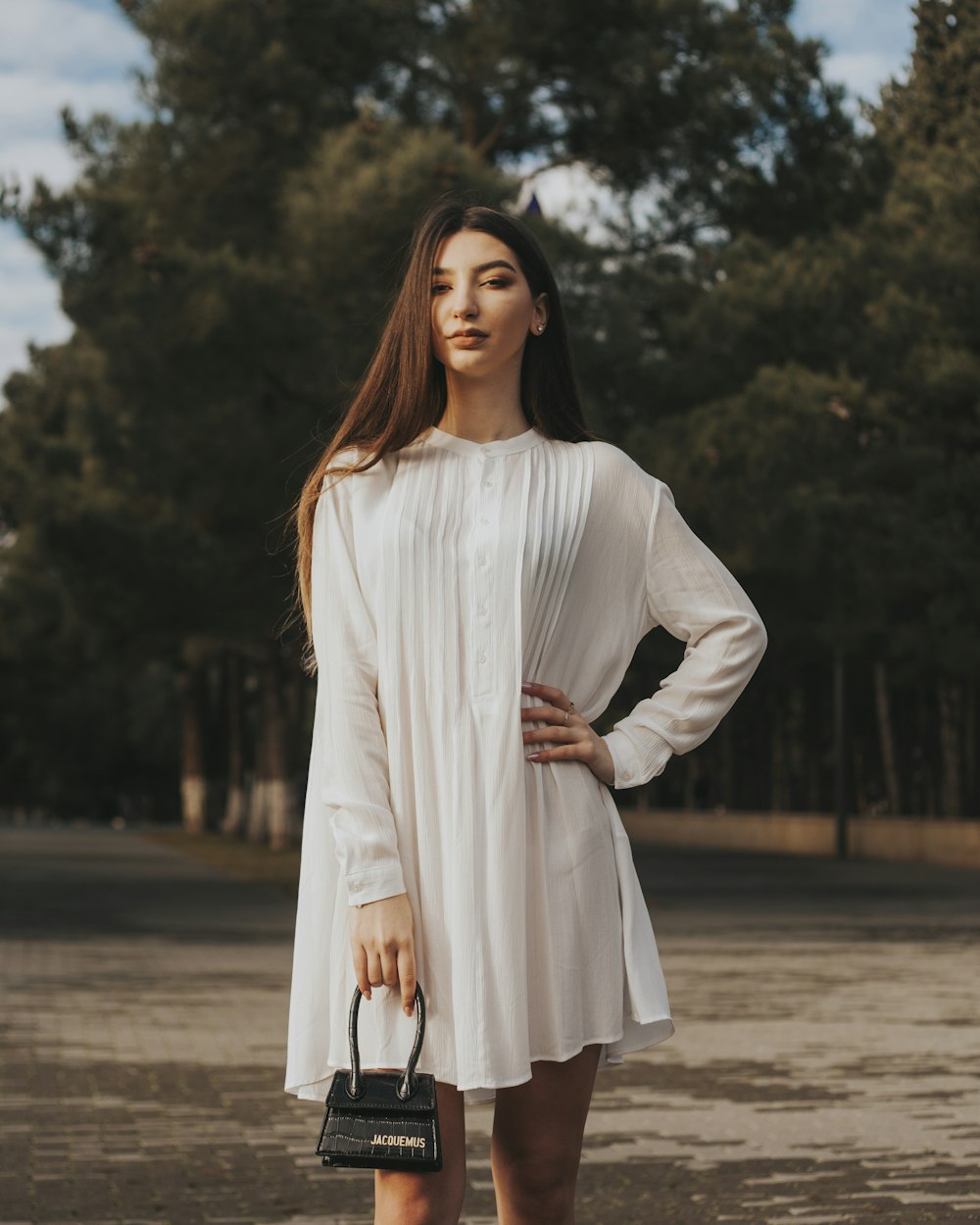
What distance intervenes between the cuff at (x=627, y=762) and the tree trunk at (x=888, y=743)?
33.8 m

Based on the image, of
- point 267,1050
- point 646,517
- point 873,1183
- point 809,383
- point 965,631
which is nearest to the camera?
point 646,517

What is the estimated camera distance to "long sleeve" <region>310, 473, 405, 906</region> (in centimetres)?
309

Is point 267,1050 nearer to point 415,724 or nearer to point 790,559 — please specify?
point 415,724

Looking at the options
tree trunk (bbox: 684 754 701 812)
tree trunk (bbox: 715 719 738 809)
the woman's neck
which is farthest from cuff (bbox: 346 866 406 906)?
tree trunk (bbox: 684 754 701 812)

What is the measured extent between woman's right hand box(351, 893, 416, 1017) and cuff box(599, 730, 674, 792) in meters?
0.42

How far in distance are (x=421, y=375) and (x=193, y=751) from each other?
2082 inches

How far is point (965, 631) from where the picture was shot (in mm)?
25297

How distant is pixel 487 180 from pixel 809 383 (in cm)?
407

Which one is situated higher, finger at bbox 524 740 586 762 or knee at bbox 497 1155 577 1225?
finger at bbox 524 740 586 762

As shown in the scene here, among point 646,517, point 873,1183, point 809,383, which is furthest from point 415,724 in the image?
point 809,383

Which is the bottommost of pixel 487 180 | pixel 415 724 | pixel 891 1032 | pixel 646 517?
pixel 891 1032

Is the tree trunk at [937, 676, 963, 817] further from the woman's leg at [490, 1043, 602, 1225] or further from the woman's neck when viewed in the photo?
the woman's leg at [490, 1043, 602, 1225]

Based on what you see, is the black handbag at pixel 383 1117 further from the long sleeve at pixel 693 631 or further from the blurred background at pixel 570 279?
the blurred background at pixel 570 279

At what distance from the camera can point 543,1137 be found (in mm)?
3195
